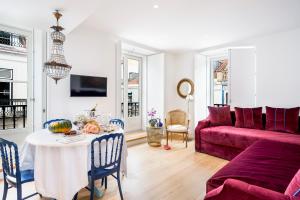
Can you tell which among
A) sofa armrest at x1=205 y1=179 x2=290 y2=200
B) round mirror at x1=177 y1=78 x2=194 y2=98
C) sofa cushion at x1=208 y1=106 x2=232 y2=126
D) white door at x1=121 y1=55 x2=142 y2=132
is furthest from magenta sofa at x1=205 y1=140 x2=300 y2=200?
white door at x1=121 y1=55 x2=142 y2=132

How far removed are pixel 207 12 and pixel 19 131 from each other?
3754 millimetres

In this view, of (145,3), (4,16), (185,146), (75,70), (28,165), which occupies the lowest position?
(185,146)

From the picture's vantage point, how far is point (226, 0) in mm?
2594

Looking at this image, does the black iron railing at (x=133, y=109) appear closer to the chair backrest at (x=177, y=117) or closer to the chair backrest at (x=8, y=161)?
the chair backrest at (x=177, y=117)

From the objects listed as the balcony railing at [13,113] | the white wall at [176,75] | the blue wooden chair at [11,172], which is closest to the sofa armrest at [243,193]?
the blue wooden chair at [11,172]

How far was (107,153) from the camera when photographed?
208 cm

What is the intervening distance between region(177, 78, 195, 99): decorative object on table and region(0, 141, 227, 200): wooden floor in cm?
186

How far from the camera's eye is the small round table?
4.52m

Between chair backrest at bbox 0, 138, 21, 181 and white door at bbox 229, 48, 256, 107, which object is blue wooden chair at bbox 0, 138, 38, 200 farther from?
white door at bbox 229, 48, 256, 107

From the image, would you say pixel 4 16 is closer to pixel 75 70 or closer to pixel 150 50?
pixel 75 70

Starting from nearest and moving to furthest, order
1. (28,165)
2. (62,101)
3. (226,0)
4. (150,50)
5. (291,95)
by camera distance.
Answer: (28,165) < (226,0) < (62,101) < (291,95) < (150,50)

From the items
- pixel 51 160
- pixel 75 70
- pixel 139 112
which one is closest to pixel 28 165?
pixel 51 160

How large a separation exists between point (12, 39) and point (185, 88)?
4278 millimetres

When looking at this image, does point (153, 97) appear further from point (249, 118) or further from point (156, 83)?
point (249, 118)
